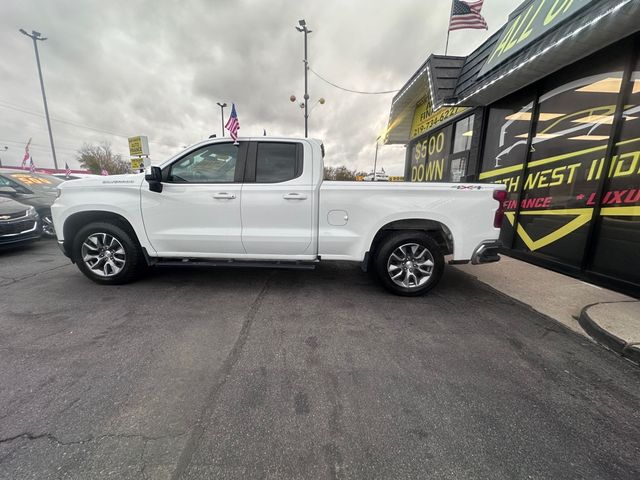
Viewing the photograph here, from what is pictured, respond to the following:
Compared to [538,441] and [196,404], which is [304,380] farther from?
[538,441]

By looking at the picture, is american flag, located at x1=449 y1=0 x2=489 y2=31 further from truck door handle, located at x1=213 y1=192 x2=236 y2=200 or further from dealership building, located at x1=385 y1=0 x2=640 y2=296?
truck door handle, located at x1=213 y1=192 x2=236 y2=200

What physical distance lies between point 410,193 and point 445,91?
17.1 feet

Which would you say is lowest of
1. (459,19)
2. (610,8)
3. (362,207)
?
(362,207)

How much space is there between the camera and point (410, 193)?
3.60 m

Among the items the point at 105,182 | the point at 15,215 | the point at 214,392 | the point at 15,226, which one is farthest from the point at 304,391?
the point at 15,215

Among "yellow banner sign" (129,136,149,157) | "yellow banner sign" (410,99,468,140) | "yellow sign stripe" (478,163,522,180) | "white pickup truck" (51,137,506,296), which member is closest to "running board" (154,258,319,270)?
"white pickup truck" (51,137,506,296)

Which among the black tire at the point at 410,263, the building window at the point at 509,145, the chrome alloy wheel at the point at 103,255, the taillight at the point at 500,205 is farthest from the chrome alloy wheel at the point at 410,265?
the chrome alloy wheel at the point at 103,255

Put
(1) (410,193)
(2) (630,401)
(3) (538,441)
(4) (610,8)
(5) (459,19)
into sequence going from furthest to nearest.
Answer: (5) (459,19) → (1) (410,193) → (4) (610,8) → (2) (630,401) → (3) (538,441)

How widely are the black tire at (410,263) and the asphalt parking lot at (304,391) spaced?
0.85 feet

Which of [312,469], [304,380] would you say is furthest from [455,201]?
[312,469]

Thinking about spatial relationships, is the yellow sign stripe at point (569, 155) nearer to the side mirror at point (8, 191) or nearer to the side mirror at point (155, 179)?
the side mirror at point (155, 179)

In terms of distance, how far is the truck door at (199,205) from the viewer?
3.77m

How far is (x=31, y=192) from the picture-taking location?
755cm

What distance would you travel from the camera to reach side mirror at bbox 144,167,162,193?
11.9 feet
